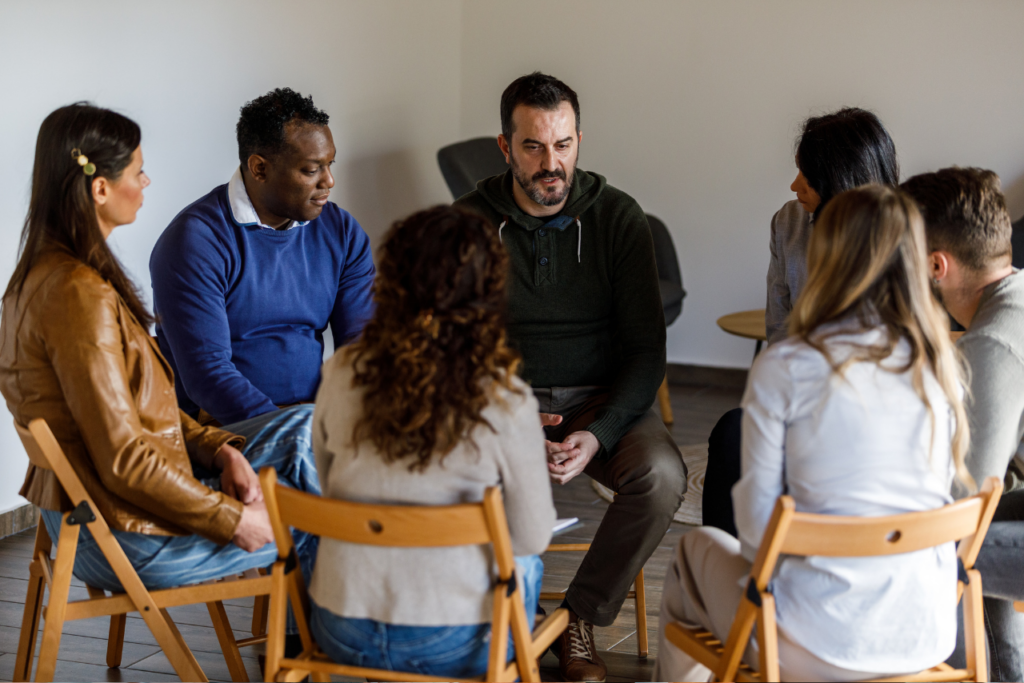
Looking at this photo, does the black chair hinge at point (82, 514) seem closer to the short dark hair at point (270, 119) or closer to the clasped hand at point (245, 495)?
the clasped hand at point (245, 495)

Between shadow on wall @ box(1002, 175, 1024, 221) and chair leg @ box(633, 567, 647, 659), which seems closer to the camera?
chair leg @ box(633, 567, 647, 659)

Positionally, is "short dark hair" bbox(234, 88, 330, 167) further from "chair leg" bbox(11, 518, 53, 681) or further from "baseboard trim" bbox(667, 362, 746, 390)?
"baseboard trim" bbox(667, 362, 746, 390)

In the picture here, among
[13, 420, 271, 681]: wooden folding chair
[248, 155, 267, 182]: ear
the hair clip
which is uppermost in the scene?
the hair clip

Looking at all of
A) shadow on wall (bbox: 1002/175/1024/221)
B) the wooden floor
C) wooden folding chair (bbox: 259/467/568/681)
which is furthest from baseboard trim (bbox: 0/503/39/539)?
shadow on wall (bbox: 1002/175/1024/221)

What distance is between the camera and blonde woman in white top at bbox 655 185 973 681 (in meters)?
1.26

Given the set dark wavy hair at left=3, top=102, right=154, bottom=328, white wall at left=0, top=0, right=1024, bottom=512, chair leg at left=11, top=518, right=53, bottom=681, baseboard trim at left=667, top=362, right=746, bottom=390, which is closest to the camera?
dark wavy hair at left=3, top=102, right=154, bottom=328

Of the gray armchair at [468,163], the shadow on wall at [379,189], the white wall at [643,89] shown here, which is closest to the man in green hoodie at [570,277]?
the white wall at [643,89]

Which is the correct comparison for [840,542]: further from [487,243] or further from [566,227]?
[566,227]

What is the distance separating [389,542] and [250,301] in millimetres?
1151

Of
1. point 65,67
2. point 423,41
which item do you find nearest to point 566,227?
→ point 65,67

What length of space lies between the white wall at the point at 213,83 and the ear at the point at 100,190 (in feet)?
3.68

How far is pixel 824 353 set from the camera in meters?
1.26

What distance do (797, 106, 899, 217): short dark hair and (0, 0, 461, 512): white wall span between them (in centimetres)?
207

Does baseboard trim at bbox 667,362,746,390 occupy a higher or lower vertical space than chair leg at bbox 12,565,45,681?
lower
